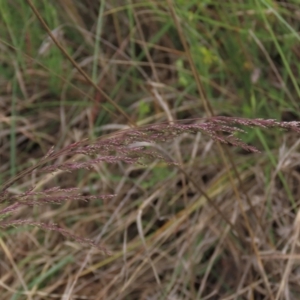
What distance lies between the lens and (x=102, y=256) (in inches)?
55.6

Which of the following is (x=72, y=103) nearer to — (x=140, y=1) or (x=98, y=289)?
(x=140, y=1)

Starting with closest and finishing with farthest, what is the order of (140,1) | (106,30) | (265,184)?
(265,184) < (140,1) < (106,30)

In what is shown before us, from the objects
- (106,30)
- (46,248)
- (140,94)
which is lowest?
(46,248)

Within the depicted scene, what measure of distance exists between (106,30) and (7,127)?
1.39ft

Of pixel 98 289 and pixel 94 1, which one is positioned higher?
pixel 94 1

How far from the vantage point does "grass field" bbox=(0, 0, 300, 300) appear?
1.30 meters

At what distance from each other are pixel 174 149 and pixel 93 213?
0.26 m

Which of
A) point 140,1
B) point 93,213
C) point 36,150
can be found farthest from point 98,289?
point 140,1

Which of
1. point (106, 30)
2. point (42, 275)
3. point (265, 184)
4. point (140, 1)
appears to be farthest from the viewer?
point (106, 30)

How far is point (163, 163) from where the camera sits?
1.49 meters

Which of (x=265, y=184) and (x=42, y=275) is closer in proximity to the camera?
(x=42, y=275)

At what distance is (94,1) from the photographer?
186 cm

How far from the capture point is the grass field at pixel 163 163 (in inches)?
51.1

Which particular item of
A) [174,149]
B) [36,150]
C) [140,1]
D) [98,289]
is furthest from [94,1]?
[98,289]
